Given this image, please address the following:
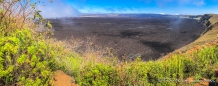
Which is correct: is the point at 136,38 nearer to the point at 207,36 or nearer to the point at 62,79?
the point at 207,36

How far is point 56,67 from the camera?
711cm

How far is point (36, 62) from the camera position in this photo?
552 cm

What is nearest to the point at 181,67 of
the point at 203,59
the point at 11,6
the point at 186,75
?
the point at 186,75

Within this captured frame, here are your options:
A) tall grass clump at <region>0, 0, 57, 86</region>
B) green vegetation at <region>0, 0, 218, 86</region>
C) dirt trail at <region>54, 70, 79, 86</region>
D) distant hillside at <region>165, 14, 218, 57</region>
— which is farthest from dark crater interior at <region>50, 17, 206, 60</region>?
tall grass clump at <region>0, 0, 57, 86</region>

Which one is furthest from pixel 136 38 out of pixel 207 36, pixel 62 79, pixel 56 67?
pixel 62 79

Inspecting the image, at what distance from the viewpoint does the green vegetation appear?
17.1 ft

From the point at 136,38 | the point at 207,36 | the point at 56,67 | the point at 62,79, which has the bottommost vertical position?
the point at 136,38

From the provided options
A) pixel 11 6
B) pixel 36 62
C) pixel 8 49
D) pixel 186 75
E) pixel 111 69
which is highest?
pixel 11 6

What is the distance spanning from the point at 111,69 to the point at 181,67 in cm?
285

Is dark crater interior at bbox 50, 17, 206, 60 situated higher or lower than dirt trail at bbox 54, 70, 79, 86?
lower

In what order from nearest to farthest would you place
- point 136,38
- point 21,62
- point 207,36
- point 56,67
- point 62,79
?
point 21,62, point 62,79, point 56,67, point 207,36, point 136,38

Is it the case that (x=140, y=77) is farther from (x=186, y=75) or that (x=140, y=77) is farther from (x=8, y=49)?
(x=8, y=49)

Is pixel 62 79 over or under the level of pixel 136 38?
over

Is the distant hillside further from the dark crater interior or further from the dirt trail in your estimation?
the dirt trail
